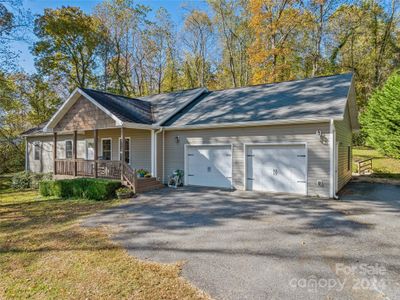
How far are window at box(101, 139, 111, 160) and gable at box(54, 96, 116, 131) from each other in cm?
204

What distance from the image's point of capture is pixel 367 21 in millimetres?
24359

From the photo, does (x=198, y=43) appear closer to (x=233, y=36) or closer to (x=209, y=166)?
(x=233, y=36)

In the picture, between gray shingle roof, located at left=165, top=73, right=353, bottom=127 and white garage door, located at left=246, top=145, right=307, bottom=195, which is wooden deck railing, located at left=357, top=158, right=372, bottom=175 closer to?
gray shingle roof, located at left=165, top=73, right=353, bottom=127

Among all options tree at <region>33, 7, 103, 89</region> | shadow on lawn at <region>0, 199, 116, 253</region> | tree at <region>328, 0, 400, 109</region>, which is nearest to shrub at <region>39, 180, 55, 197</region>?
shadow on lawn at <region>0, 199, 116, 253</region>

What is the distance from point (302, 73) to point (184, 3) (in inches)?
545

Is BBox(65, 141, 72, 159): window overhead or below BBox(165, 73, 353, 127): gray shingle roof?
below

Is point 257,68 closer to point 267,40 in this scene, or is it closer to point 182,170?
point 267,40

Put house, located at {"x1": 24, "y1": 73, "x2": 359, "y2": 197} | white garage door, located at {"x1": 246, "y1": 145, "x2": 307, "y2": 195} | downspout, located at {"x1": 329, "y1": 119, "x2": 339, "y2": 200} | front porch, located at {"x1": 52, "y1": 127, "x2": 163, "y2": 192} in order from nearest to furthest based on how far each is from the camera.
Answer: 1. downspout, located at {"x1": 329, "y1": 119, "x2": 339, "y2": 200}
2. house, located at {"x1": 24, "y1": 73, "x2": 359, "y2": 197}
3. white garage door, located at {"x1": 246, "y1": 145, "x2": 307, "y2": 195}
4. front porch, located at {"x1": 52, "y1": 127, "x2": 163, "y2": 192}

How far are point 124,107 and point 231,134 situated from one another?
222 inches

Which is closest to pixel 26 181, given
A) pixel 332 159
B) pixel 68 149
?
pixel 68 149

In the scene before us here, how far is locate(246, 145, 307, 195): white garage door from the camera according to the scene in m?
9.74

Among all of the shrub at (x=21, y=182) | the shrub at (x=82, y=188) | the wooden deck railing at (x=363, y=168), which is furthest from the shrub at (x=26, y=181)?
the wooden deck railing at (x=363, y=168)

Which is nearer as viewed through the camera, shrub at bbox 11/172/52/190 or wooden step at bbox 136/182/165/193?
wooden step at bbox 136/182/165/193

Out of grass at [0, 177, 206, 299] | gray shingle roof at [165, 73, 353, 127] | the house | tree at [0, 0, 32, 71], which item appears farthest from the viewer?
tree at [0, 0, 32, 71]
